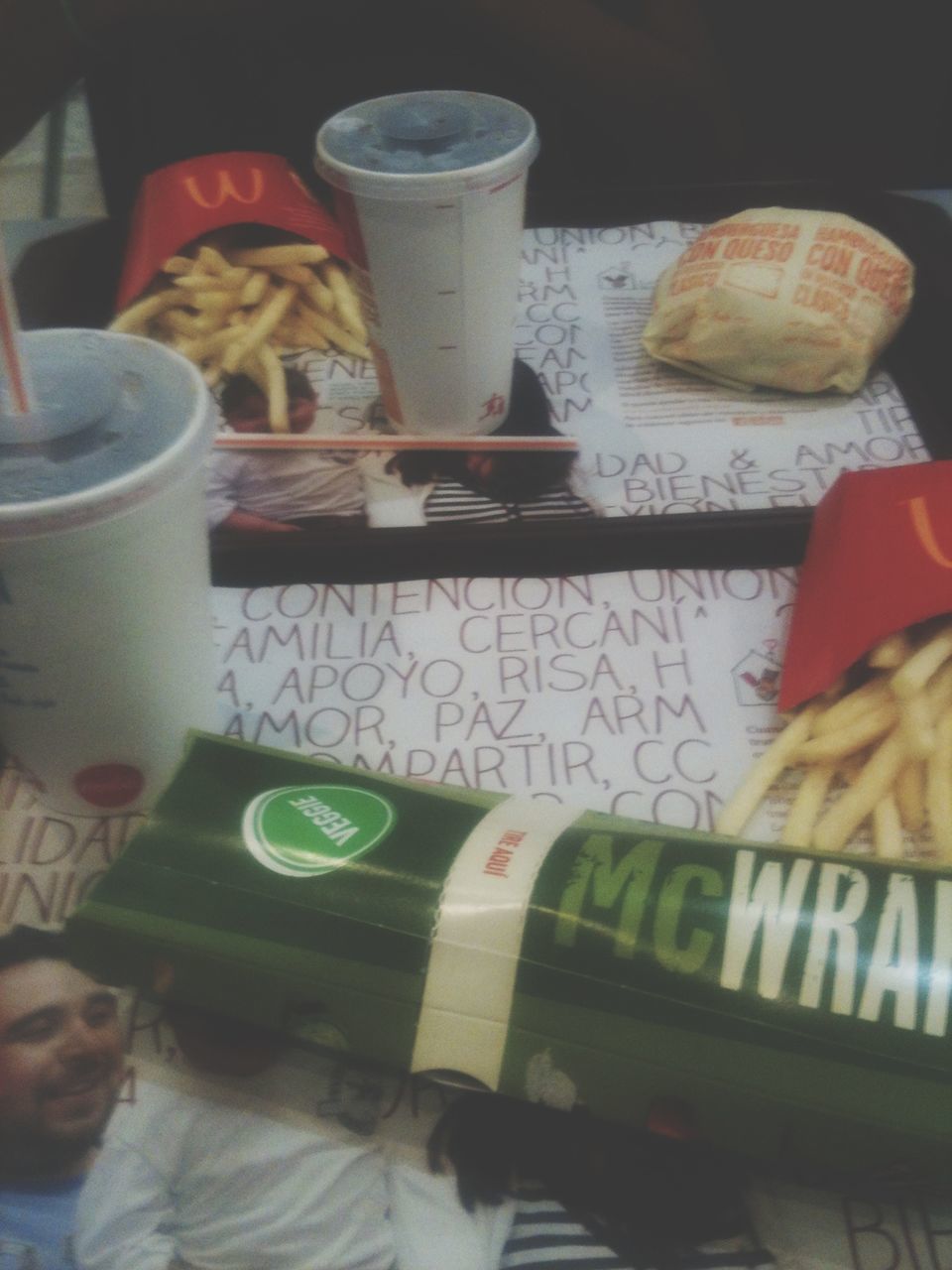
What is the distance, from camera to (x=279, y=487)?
106cm

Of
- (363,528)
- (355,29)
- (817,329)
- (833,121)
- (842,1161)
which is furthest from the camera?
(833,121)

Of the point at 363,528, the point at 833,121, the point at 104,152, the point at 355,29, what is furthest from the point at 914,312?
the point at 104,152

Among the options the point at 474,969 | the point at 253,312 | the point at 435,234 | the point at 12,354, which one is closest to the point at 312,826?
the point at 474,969

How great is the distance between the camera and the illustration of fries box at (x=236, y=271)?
118cm

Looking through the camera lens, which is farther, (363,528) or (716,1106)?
(363,528)

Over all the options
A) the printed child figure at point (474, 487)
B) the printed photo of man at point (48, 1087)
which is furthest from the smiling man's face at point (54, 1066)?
the printed child figure at point (474, 487)

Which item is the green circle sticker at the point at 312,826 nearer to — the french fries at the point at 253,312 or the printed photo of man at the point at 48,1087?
the printed photo of man at the point at 48,1087

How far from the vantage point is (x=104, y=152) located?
1.46m

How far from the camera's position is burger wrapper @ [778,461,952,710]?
0.79m

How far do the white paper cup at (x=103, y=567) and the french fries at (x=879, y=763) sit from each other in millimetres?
441

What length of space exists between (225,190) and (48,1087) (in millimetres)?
1073

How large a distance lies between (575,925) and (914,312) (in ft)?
3.27

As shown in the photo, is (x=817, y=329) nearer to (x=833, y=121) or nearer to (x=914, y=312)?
(x=914, y=312)

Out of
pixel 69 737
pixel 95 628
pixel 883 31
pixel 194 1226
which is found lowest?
pixel 194 1226
